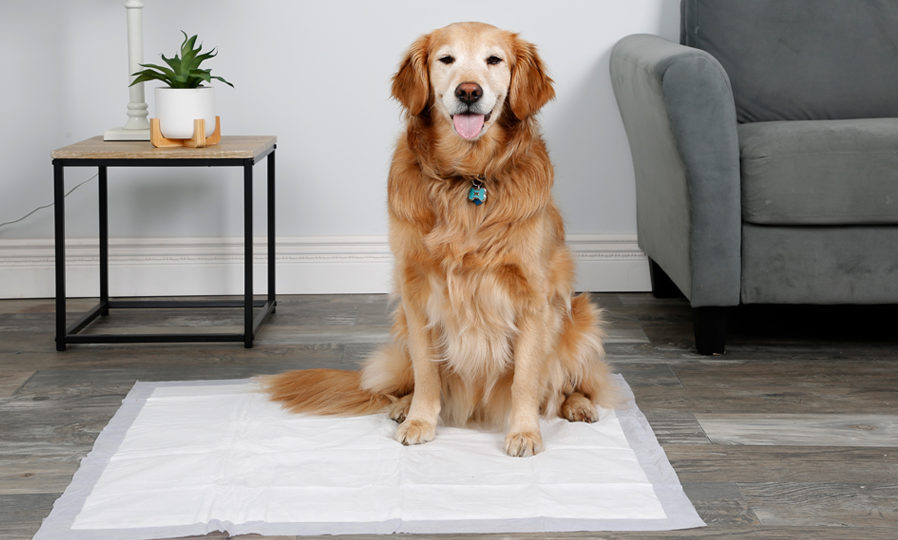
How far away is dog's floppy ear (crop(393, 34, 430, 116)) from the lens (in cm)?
197

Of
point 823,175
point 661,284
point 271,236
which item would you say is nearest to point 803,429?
point 823,175

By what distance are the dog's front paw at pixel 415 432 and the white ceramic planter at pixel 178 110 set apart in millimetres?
1072

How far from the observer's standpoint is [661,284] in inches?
129

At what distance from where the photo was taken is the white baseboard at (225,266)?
3270 mm

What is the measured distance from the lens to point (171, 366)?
2.56 m

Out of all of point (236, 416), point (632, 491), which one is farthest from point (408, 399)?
point (632, 491)

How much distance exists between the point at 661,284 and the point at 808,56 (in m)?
0.81

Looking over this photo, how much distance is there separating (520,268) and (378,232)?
56.5 inches

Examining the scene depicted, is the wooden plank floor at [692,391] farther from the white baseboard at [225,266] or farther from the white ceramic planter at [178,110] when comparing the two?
the white ceramic planter at [178,110]

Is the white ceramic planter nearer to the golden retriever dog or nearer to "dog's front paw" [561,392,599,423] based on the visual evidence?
the golden retriever dog

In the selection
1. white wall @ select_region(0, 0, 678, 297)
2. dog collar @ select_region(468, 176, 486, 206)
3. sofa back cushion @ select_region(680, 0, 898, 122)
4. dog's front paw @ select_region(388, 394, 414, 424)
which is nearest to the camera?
dog collar @ select_region(468, 176, 486, 206)

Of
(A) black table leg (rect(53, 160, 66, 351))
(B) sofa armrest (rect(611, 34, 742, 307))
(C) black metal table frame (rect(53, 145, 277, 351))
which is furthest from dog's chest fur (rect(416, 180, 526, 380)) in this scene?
(A) black table leg (rect(53, 160, 66, 351))

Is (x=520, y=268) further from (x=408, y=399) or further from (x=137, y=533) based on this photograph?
(x=137, y=533)

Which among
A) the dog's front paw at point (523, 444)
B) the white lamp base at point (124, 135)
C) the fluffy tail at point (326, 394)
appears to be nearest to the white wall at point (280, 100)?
the white lamp base at point (124, 135)
